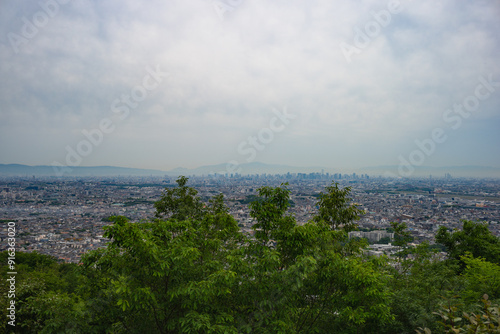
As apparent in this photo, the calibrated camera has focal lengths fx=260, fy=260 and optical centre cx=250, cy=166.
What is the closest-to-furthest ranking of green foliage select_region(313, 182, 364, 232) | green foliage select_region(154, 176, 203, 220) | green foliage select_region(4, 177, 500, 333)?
green foliage select_region(4, 177, 500, 333), green foliage select_region(313, 182, 364, 232), green foliage select_region(154, 176, 203, 220)

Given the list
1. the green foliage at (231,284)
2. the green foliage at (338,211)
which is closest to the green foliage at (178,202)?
the green foliage at (231,284)

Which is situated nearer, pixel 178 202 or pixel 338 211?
pixel 338 211

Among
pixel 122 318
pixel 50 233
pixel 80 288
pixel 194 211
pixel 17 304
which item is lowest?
pixel 50 233

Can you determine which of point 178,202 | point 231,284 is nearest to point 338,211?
point 231,284

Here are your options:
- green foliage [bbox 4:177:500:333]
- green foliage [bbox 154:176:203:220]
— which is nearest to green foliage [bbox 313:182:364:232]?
green foliage [bbox 4:177:500:333]

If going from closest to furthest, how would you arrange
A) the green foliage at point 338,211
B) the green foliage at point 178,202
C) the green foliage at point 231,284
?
the green foliage at point 231,284
the green foliage at point 338,211
the green foliage at point 178,202

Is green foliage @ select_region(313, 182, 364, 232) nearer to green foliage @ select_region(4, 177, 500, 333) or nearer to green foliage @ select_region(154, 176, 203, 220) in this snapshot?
green foliage @ select_region(4, 177, 500, 333)

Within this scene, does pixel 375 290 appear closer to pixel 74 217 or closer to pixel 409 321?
pixel 409 321

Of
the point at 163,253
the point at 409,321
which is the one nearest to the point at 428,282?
the point at 409,321

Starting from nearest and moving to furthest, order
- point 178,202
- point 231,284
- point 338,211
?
point 231,284
point 338,211
point 178,202

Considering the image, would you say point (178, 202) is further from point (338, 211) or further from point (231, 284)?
point (231, 284)

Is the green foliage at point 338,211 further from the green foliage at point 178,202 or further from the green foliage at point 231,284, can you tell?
the green foliage at point 178,202
